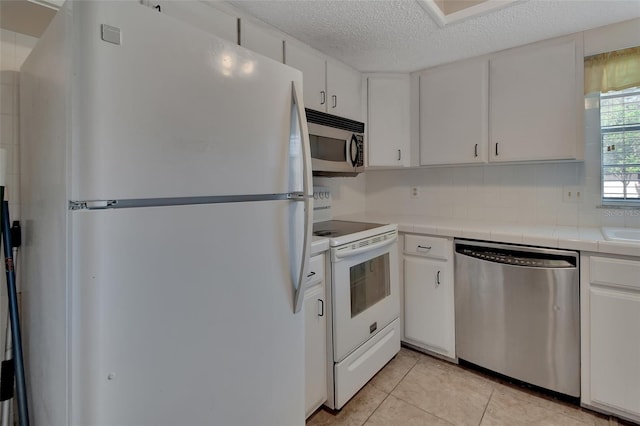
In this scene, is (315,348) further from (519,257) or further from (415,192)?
(415,192)

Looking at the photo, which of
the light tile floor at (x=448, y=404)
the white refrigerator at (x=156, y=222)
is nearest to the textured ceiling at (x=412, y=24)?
the white refrigerator at (x=156, y=222)

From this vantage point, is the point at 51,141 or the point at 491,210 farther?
the point at 491,210

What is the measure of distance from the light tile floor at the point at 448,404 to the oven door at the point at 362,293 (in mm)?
329

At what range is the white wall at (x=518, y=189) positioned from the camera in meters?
2.06

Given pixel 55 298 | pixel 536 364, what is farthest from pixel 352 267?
pixel 55 298

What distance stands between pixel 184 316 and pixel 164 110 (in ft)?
1.82

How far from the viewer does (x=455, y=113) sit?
244 cm

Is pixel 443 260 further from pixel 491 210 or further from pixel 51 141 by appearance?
pixel 51 141

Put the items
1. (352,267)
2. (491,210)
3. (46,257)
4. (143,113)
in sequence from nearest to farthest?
(143,113) < (46,257) < (352,267) < (491,210)

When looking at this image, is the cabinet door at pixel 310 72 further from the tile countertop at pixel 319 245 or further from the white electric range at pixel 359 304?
the tile countertop at pixel 319 245

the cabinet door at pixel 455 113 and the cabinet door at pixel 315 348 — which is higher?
the cabinet door at pixel 455 113

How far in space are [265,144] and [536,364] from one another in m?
1.93

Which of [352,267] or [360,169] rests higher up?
[360,169]

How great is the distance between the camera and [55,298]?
843 millimetres
